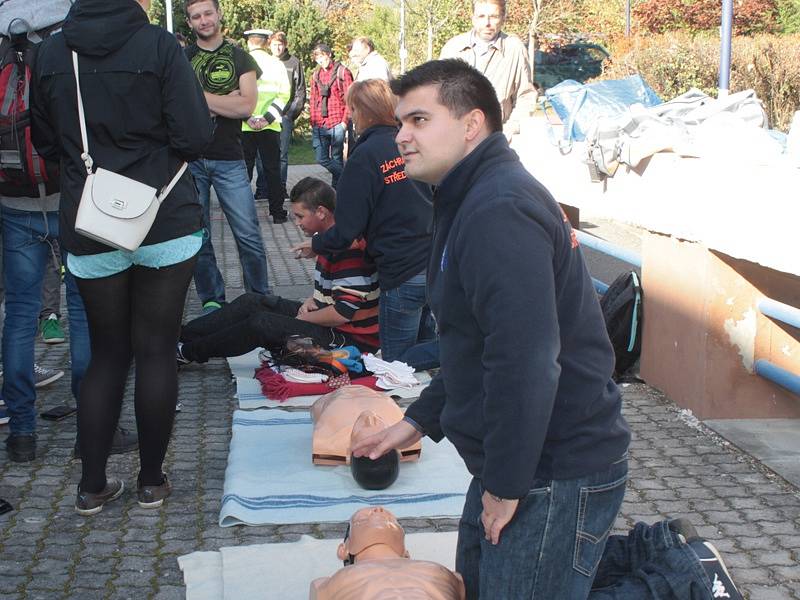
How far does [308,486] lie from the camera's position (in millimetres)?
4438

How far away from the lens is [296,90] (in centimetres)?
1366

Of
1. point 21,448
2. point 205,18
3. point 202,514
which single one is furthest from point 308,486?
point 205,18

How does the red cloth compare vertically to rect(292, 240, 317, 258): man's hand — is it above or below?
below

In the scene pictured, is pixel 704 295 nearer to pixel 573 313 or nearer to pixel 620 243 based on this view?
pixel 573 313

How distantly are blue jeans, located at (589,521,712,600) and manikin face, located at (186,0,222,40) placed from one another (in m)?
4.75

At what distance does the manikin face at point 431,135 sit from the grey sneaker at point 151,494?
2.26 meters

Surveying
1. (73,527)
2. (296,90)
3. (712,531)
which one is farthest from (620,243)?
(73,527)

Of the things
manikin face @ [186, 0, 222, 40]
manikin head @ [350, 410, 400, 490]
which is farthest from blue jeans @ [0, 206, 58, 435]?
manikin face @ [186, 0, 222, 40]

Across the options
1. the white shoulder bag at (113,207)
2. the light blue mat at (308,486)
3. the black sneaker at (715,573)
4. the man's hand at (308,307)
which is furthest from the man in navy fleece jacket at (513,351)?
the man's hand at (308,307)

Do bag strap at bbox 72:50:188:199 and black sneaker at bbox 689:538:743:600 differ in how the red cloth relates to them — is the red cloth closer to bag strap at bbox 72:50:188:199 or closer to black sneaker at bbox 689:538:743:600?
bag strap at bbox 72:50:188:199

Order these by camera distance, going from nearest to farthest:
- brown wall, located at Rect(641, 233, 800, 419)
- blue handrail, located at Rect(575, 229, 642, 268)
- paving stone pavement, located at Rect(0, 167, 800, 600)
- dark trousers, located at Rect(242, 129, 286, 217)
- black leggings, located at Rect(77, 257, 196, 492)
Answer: paving stone pavement, located at Rect(0, 167, 800, 600) < black leggings, located at Rect(77, 257, 196, 492) < brown wall, located at Rect(641, 233, 800, 419) < blue handrail, located at Rect(575, 229, 642, 268) < dark trousers, located at Rect(242, 129, 286, 217)

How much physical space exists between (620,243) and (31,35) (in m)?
7.47

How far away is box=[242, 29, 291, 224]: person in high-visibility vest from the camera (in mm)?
11727

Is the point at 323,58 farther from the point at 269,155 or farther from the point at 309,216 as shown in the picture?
the point at 309,216
